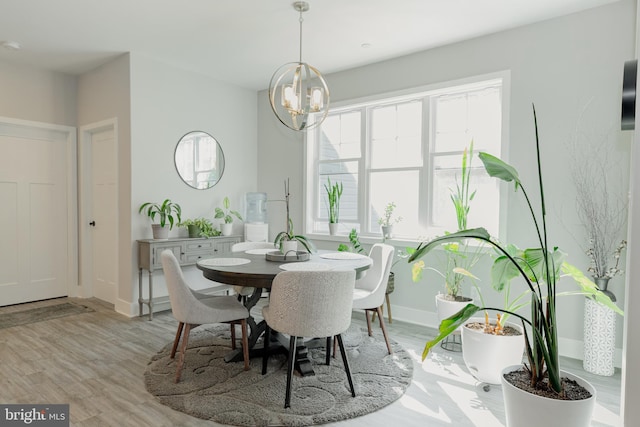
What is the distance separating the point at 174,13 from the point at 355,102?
2.04 metres

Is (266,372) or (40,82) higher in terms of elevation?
(40,82)

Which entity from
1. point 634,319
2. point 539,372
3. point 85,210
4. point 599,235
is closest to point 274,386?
point 539,372

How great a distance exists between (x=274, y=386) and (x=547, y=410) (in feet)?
5.15

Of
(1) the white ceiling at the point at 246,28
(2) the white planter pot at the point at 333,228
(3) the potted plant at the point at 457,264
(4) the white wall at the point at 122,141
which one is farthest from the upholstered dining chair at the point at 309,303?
(4) the white wall at the point at 122,141

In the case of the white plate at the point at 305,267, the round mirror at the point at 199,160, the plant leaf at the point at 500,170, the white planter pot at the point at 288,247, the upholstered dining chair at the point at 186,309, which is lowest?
the upholstered dining chair at the point at 186,309

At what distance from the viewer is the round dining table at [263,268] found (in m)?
2.52

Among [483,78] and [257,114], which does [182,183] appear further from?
[483,78]

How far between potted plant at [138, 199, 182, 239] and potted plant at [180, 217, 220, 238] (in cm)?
12

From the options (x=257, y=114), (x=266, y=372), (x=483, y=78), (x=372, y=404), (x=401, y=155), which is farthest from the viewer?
(x=257, y=114)

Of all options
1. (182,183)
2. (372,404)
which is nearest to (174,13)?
(182,183)

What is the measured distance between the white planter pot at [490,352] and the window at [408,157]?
1.43m

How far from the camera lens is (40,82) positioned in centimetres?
465

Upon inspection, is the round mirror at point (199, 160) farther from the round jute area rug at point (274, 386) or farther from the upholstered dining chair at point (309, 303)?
the upholstered dining chair at point (309, 303)

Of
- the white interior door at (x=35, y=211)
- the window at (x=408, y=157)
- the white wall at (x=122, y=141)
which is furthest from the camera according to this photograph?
the white interior door at (x=35, y=211)
